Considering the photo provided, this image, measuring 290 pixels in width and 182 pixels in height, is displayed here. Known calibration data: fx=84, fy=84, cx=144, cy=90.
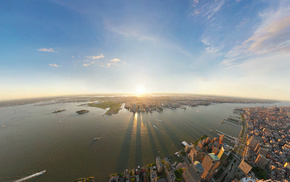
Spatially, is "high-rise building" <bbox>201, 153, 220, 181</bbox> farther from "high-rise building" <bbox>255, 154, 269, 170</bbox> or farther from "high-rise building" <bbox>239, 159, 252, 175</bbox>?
"high-rise building" <bbox>255, 154, 269, 170</bbox>

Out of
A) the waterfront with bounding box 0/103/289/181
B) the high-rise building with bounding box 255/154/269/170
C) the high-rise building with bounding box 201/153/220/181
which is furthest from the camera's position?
the high-rise building with bounding box 255/154/269/170

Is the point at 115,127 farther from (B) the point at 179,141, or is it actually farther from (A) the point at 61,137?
(B) the point at 179,141

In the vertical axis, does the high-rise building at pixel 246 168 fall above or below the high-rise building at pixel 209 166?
below

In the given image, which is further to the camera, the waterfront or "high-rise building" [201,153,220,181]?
the waterfront

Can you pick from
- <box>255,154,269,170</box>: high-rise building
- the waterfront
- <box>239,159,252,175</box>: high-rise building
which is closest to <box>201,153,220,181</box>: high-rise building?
the waterfront

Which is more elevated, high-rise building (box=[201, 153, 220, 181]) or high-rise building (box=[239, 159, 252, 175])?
high-rise building (box=[201, 153, 220, 181])

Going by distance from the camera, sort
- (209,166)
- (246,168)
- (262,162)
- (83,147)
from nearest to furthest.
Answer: (209,166) → (246,168) → (262,162) → (83,147)

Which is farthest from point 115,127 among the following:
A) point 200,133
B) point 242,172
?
point 242,172

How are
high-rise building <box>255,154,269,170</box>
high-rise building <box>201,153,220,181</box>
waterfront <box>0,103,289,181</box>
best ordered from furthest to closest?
high-rise building <box>255,154,269,170</box>, waterfront <box>0,103,289,181</box>, high-rise building <box>201,153,220,181</box>

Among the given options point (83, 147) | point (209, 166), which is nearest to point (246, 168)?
point (209, 166)

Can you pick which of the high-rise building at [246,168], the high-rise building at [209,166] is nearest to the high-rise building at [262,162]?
the high-rise building at [246,168]

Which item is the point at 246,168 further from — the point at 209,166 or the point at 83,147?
the point at 83,147

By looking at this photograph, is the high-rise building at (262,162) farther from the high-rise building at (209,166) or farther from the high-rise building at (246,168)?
the high-rise building at (209,166)
